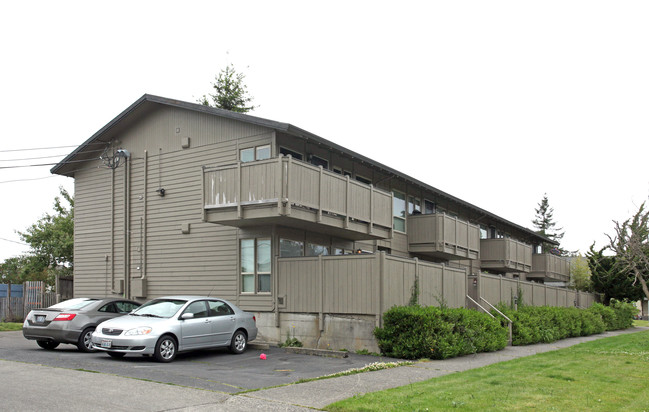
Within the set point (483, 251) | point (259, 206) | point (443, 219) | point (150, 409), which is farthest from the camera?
point (483, 251)

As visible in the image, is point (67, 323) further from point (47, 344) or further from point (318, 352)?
point (318, 352)

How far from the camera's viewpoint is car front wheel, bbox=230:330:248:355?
50.5ft

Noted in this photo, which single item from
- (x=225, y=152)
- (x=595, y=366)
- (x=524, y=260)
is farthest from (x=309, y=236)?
(x=524, y=260)

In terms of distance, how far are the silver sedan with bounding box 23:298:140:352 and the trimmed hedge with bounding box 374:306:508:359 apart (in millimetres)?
7217

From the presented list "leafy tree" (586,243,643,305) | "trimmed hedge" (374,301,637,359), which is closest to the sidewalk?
"trimmed hedge" (374,301,637,359)

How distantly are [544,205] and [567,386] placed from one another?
8826 cm

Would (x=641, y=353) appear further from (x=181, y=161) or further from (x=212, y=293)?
(x=181, y=161)

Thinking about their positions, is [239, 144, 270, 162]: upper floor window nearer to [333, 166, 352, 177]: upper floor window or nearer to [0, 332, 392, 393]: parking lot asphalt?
[333, 166, 352, 177]: upper floor window

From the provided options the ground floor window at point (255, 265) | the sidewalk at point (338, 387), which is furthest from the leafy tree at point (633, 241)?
the ground floor window at point (255, 265)

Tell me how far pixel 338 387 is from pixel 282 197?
6573mm

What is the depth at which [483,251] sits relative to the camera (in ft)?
108

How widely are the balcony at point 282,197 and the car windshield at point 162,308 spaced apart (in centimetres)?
311

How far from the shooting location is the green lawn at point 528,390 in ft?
29.0

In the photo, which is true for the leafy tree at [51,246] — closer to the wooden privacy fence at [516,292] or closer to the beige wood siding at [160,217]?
the beige wood siding at [160,217]
